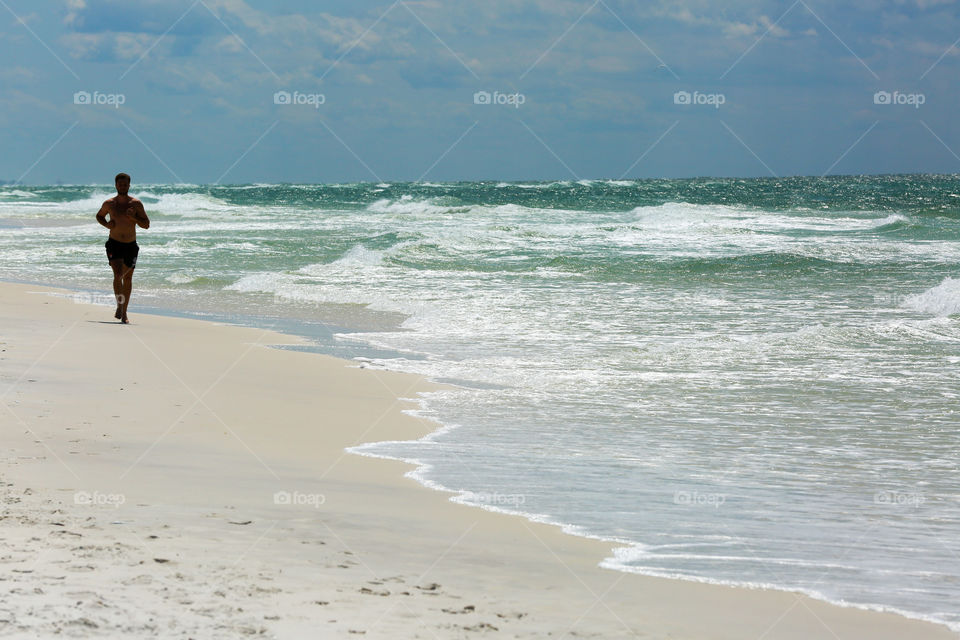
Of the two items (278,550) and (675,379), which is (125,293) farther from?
(278,550)

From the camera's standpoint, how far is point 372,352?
10.3 m

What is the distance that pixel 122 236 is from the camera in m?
11.6

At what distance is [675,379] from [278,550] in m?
5.33

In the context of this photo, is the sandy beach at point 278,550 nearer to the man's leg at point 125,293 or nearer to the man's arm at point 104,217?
A: the man's leg at point 125,293

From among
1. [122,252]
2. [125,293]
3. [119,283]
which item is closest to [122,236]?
[122,252]

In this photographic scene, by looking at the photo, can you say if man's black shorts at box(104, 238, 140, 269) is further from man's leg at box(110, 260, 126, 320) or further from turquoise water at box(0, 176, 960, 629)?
turquoise water at box(0, 176, 960, 629)

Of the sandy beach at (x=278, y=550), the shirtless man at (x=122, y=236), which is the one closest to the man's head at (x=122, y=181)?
the shirtless man at (x=122, y=236)

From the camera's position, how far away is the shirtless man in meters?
11.4

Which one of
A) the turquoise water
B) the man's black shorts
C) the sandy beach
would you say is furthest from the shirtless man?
the sandy beach

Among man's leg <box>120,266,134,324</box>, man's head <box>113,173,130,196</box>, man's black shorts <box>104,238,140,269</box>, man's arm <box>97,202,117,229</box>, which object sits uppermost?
man's head <box>113,173,130,196</box>

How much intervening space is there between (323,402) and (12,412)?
7.00 ft

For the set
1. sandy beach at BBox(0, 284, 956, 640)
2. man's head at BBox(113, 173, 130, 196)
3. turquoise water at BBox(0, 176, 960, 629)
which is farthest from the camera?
man's head at BBox(113, 173, 130, 196)

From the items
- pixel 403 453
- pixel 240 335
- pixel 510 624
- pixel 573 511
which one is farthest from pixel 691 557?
pixel 240 335

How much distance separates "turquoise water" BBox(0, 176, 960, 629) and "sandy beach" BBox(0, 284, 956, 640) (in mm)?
306
